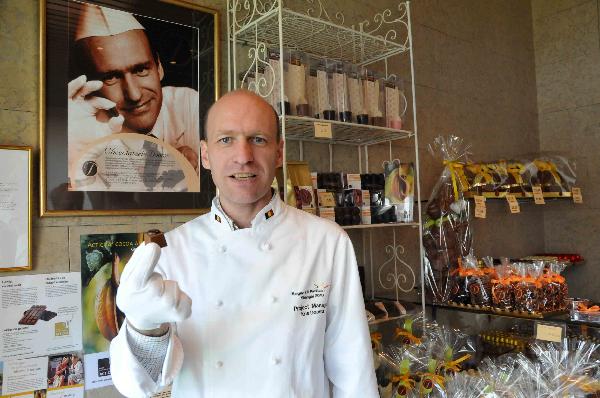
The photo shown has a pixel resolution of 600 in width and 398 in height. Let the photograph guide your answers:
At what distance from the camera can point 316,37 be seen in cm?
218

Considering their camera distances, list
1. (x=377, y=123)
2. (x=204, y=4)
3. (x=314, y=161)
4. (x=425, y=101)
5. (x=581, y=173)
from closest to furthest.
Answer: (x=204, y=4), (x=377, y=123), (x=314, y=161), (x=425, y=101), (x=581, y=173)

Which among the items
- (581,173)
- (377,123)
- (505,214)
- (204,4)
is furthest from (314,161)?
(581,173)

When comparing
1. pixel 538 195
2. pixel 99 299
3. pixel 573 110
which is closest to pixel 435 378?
pixel 99 299

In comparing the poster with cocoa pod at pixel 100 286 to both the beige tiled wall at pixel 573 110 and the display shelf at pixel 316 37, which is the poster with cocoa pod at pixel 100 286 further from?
the beige tiled wall at pixel 573 110

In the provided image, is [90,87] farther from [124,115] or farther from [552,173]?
[552,173]

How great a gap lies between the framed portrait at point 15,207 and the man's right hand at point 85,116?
0.15 metres

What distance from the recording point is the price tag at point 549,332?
1996mm

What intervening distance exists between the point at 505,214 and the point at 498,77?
3.35ft

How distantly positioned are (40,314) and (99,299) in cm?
18

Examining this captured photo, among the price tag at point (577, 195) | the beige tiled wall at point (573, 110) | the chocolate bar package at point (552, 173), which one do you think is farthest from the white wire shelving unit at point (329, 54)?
the beige tiled wall at point (573, 110)

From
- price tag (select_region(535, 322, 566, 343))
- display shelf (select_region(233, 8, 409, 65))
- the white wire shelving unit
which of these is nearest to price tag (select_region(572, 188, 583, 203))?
the white wire shelving unit

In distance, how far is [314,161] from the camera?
7.68 feet

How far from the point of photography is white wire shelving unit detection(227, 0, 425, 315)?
1920mm

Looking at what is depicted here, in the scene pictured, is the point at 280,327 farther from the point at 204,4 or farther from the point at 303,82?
the point at 204,4
